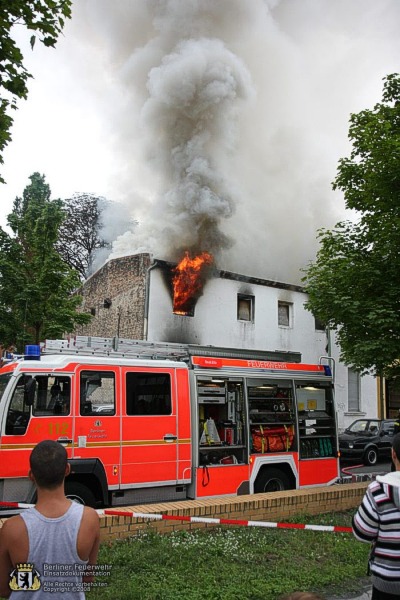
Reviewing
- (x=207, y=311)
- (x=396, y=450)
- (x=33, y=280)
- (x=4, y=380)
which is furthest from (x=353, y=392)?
(x=396, y=450)

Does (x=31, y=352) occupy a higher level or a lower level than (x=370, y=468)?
higher

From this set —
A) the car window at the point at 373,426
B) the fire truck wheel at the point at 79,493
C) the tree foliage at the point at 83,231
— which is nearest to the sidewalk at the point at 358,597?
the fire truck wheel at the point at 79,493

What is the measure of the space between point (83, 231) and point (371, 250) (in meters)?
28.6

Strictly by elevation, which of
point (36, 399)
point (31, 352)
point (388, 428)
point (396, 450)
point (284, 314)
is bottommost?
point (388, 428)

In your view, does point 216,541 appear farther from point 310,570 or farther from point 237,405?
point 237,405

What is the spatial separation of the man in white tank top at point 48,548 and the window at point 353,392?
80.7 feet

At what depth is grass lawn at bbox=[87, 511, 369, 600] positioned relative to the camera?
4375 mm

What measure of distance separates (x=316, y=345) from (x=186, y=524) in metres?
20.4

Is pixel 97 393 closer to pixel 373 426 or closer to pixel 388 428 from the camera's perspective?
pixel 373 426

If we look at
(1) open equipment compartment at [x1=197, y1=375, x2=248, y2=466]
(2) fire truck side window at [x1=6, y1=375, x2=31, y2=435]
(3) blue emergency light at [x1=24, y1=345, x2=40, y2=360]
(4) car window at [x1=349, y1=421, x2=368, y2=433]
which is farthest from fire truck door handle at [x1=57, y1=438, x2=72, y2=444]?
(4) car window at [x1=349, y1=421, x2=368, y2=433]

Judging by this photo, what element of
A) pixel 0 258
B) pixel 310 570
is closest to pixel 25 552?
pixel 310 570

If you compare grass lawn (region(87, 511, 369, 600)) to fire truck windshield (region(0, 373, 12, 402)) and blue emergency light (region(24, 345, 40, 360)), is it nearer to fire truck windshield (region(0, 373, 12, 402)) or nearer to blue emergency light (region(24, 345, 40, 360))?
fire truck windshield (region(0, 373, 12, 402))

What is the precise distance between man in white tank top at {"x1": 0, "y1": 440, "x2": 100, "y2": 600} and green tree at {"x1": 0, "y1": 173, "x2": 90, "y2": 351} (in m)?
12.0

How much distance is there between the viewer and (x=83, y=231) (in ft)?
122
